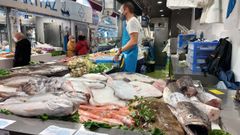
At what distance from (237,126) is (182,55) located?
3.74m

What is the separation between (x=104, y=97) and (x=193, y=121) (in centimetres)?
76

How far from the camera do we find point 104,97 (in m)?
1.63

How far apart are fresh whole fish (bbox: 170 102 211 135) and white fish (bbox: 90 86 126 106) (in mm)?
502

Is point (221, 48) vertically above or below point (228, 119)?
above

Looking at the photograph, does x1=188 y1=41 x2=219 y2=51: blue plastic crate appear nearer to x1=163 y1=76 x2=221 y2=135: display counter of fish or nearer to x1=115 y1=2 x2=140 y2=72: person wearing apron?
x1=115 y1=2 x2=140 y2=72: person wearing apron

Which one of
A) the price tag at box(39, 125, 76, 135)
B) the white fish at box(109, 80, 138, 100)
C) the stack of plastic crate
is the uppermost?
the stack of plastic crate

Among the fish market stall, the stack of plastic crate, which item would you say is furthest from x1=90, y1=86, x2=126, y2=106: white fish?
the stack of plastic crate

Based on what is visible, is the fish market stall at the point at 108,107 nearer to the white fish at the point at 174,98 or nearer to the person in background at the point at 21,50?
the white fish at the point at 174,98

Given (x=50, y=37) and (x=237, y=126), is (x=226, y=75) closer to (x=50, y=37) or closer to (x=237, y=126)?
(x=237, y=126)

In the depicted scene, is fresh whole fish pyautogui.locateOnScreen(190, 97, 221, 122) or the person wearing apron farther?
the person wearing apron

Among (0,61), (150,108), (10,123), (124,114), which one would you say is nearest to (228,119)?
(150,108)

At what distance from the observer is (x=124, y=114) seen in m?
1.32

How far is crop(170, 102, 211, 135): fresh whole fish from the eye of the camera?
1.02 metres

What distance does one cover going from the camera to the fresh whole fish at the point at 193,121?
1021 mm
